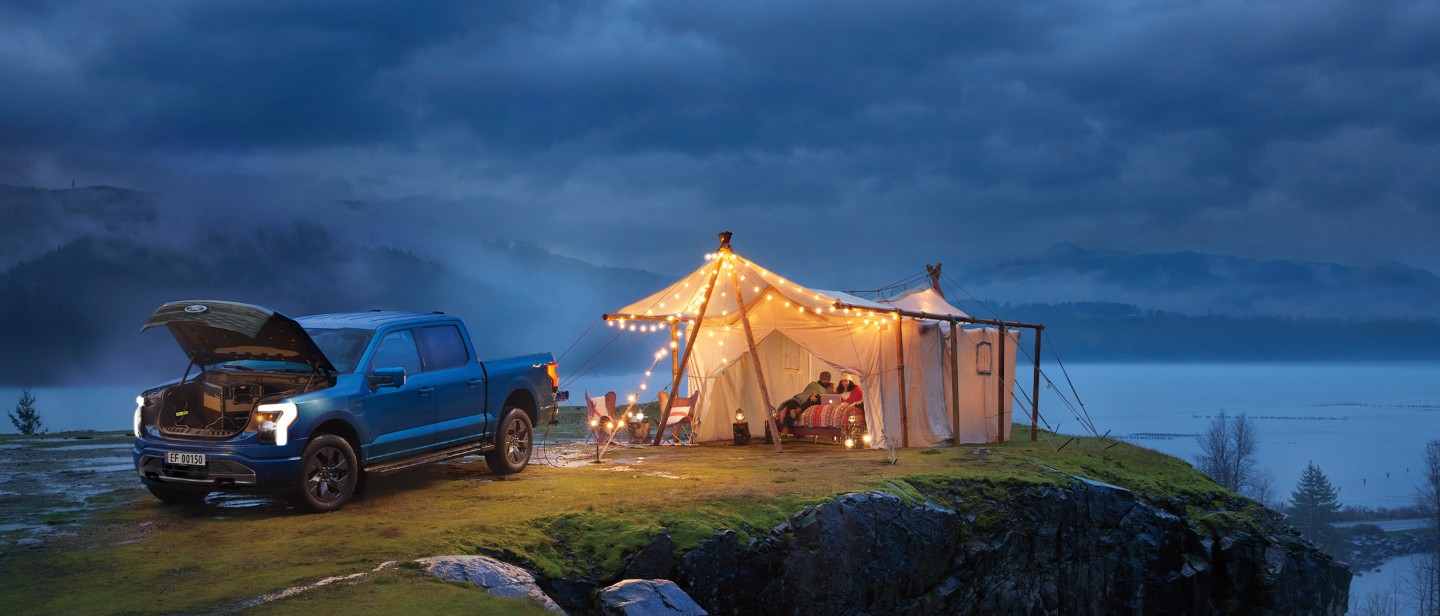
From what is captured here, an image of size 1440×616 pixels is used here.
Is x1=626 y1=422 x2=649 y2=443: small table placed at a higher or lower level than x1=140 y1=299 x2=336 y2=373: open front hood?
lower

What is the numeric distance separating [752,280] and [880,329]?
2.96 meters

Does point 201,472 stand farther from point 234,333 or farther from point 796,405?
point 796,405

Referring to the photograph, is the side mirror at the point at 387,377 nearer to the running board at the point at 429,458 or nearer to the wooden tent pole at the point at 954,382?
the running board at the point at 429,458

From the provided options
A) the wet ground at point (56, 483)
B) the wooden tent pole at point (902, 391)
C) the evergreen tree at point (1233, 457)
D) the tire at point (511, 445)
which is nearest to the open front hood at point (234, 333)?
the wet ground at point (56, 483)

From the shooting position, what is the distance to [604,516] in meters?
11.0

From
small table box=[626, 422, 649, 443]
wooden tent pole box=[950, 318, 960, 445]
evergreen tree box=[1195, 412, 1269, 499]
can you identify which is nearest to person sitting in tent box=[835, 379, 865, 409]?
wooden tent pole box=[950, 318, 960, 445]

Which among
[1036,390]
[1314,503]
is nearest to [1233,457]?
[1314,503]

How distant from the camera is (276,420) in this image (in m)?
10.1

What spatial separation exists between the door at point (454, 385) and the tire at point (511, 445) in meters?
0.44

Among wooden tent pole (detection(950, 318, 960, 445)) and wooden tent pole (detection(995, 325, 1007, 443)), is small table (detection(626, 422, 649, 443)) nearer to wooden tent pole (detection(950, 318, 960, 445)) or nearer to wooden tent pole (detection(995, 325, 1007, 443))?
wooden tent pole (detection(950, 318, 960, 445))

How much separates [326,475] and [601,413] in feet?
32.7

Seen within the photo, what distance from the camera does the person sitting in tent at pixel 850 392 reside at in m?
21.1

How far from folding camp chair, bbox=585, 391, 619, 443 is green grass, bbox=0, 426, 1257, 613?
2.17 meters

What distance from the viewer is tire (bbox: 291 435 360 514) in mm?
10406
